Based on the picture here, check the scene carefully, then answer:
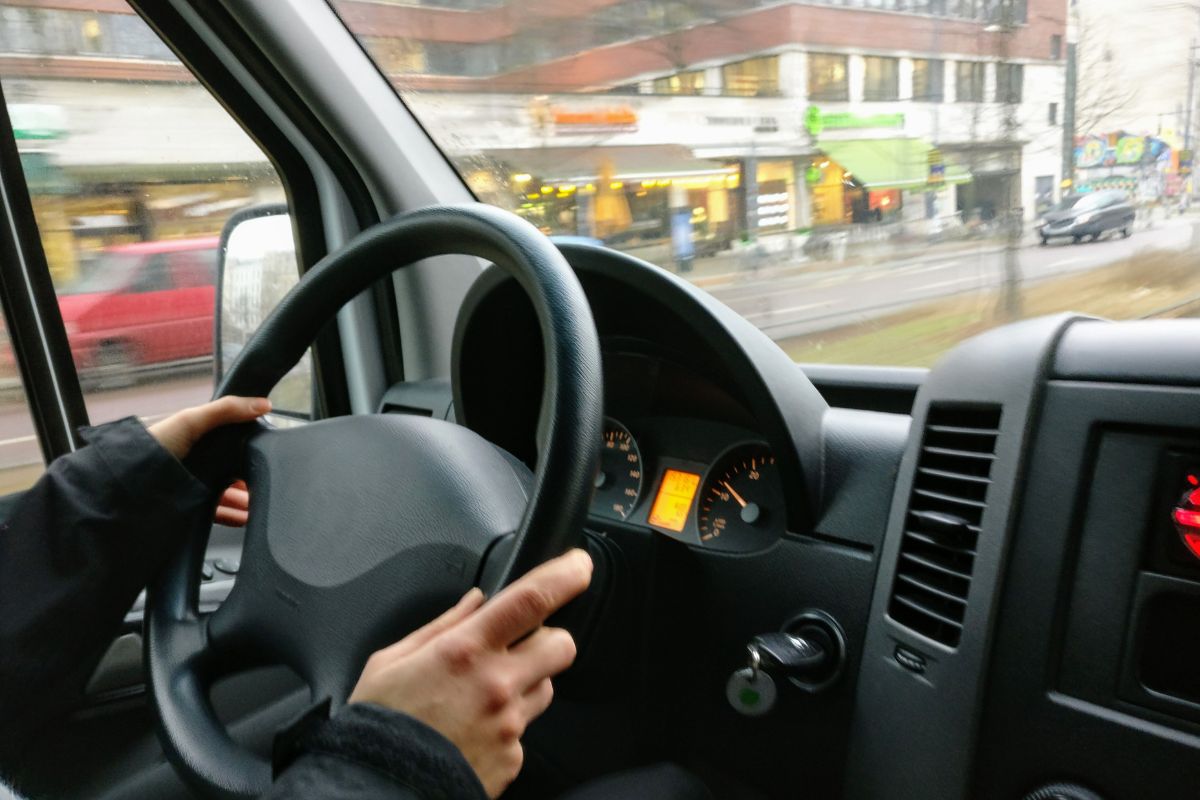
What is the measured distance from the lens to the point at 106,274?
2.00 m

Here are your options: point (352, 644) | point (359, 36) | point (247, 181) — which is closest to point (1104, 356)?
point (352, 644)

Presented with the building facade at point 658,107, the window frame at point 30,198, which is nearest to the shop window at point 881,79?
the building facade at point 658,107

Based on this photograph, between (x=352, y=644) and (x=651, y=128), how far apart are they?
49.4 inches

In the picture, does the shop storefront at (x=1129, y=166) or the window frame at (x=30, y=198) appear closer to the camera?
the shop storefront at (x=1129, y=166)

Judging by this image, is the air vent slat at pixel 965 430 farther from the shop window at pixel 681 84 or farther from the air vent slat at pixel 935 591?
the shop window at pixel 681 84

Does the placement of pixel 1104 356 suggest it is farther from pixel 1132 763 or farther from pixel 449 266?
pixel 449 266

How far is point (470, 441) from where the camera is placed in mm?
1272

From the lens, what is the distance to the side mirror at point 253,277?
7.29 ft

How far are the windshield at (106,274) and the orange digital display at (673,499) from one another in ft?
3.93

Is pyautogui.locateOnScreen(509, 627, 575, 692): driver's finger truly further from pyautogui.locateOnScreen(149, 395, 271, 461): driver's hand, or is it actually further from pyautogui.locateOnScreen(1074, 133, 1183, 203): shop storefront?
pyautogui.locateOnScreen(1074, 133, 1183, 203): shop storefront

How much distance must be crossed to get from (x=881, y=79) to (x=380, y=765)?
51.5 inches

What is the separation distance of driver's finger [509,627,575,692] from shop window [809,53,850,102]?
3.77ft

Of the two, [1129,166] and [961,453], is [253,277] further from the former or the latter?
[1129,166]

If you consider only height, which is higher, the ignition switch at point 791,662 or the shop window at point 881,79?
the shop window at point 881,79
